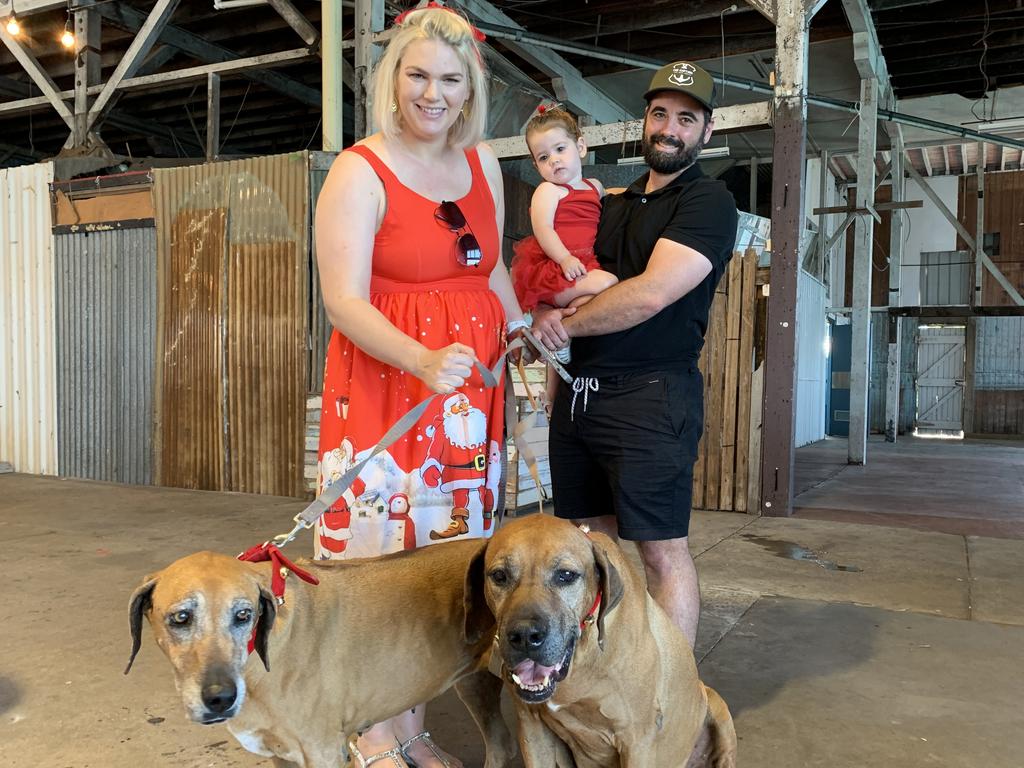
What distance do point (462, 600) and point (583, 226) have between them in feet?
4.47

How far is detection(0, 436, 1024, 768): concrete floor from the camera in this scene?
258 cm

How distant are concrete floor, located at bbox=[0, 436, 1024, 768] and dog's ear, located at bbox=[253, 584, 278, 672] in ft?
3.33

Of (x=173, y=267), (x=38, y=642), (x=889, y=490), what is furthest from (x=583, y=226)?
(x=889, y=490)

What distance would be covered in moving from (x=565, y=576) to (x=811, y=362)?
12808mm

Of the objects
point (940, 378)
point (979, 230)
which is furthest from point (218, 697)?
point (940, 378)

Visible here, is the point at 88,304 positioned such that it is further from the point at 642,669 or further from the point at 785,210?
the point at 642,669

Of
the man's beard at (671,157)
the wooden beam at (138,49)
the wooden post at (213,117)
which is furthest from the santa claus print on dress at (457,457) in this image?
the wooden beam at (138,49)

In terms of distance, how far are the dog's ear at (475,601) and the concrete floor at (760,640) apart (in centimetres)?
82

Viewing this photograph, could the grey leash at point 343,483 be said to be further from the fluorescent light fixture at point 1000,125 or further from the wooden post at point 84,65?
the fluorescent light fixture at point 1000,125

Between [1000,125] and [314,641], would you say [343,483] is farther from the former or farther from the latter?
[1000,125]

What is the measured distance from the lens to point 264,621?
168 cm

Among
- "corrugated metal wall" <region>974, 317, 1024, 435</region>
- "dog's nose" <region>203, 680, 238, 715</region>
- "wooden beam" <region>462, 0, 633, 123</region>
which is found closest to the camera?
"dog's nose" <region>203, 680, 238, 715</region>

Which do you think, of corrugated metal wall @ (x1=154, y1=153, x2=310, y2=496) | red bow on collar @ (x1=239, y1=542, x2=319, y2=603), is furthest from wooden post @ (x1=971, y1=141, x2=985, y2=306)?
red bow on collar @ (x1=239, y1=542, x2=319, y2=603)

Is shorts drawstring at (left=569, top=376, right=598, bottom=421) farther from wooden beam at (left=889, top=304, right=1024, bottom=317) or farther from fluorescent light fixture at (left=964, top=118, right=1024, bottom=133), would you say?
wooden beam at (left=889, top=304, right=1024, bottom=317)
